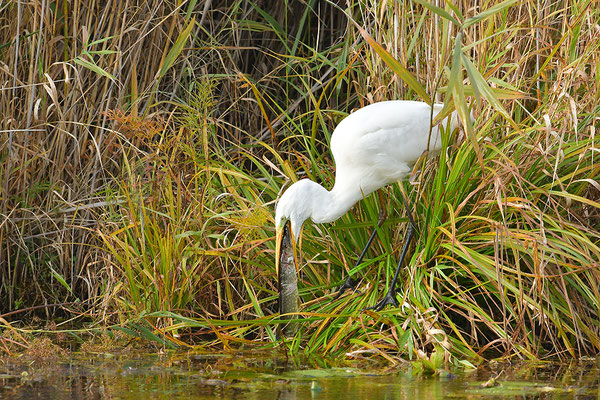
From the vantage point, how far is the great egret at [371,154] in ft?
11.1

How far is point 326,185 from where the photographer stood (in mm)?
Result: 3916

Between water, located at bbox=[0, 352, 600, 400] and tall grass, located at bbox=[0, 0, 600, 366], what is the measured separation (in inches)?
6.0

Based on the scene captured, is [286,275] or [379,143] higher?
[379,143]

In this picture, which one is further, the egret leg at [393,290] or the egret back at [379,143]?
the egret back at [379,143]

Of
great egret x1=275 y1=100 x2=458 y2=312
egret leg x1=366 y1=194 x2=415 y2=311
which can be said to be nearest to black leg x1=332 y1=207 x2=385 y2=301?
great egret x1=275 y1=100 x2=458 y2=312

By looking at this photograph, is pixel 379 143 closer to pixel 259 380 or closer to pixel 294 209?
pixel 294 209

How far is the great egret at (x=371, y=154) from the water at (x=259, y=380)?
572 mm

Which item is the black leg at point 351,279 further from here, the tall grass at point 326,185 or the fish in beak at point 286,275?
the fish in beak at point 286,275

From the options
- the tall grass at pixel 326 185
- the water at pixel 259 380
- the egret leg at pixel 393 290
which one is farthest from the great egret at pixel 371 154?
the water at pixel 259 380

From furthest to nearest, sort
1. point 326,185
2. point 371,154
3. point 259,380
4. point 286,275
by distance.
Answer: point 326,185 < point 371,154 < point 286,275 < point 259,380

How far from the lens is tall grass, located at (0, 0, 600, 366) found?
3090 mm

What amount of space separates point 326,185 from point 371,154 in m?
0.48

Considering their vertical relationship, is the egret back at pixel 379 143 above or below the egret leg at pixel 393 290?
above

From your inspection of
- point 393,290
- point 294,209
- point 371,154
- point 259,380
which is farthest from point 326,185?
point 259,380
